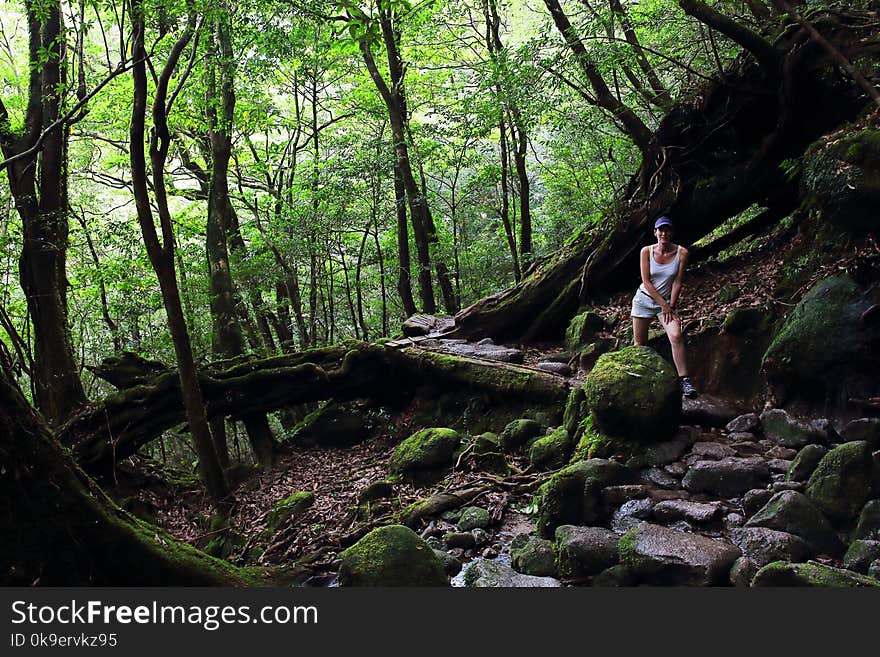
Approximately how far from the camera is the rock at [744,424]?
A: 6023 mm

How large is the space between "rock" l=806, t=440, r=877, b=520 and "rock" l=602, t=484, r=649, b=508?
51.0 inches

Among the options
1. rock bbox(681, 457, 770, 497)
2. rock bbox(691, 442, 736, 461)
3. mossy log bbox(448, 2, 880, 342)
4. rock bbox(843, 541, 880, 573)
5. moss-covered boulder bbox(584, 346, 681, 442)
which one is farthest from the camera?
mossy log bbox(448, 2, 880, 342)

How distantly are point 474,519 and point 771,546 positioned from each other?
2602 millimetres

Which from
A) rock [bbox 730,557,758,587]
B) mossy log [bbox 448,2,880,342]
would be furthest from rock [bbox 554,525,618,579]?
mossy log [bbox 448,2,880,342]

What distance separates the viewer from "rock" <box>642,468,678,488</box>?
5.43m

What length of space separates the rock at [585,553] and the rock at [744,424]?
7.41 ft

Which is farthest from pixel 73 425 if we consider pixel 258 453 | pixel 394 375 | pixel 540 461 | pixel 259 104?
pixel 259 104

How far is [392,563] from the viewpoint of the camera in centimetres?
430

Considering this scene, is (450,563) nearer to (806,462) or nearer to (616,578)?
(616,578)

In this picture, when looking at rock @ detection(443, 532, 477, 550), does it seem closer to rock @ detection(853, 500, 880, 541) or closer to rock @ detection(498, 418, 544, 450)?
rock @ detection(498, 418, 544, 450)

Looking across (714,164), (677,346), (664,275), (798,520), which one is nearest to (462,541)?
(798,520)

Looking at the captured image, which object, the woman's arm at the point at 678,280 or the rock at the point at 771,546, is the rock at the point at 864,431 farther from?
the woman's arm at the point at 678,280

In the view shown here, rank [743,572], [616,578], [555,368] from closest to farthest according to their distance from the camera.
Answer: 1. [743,572]
2. [616,578]
3. [555,368]

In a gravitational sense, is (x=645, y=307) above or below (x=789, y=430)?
above
